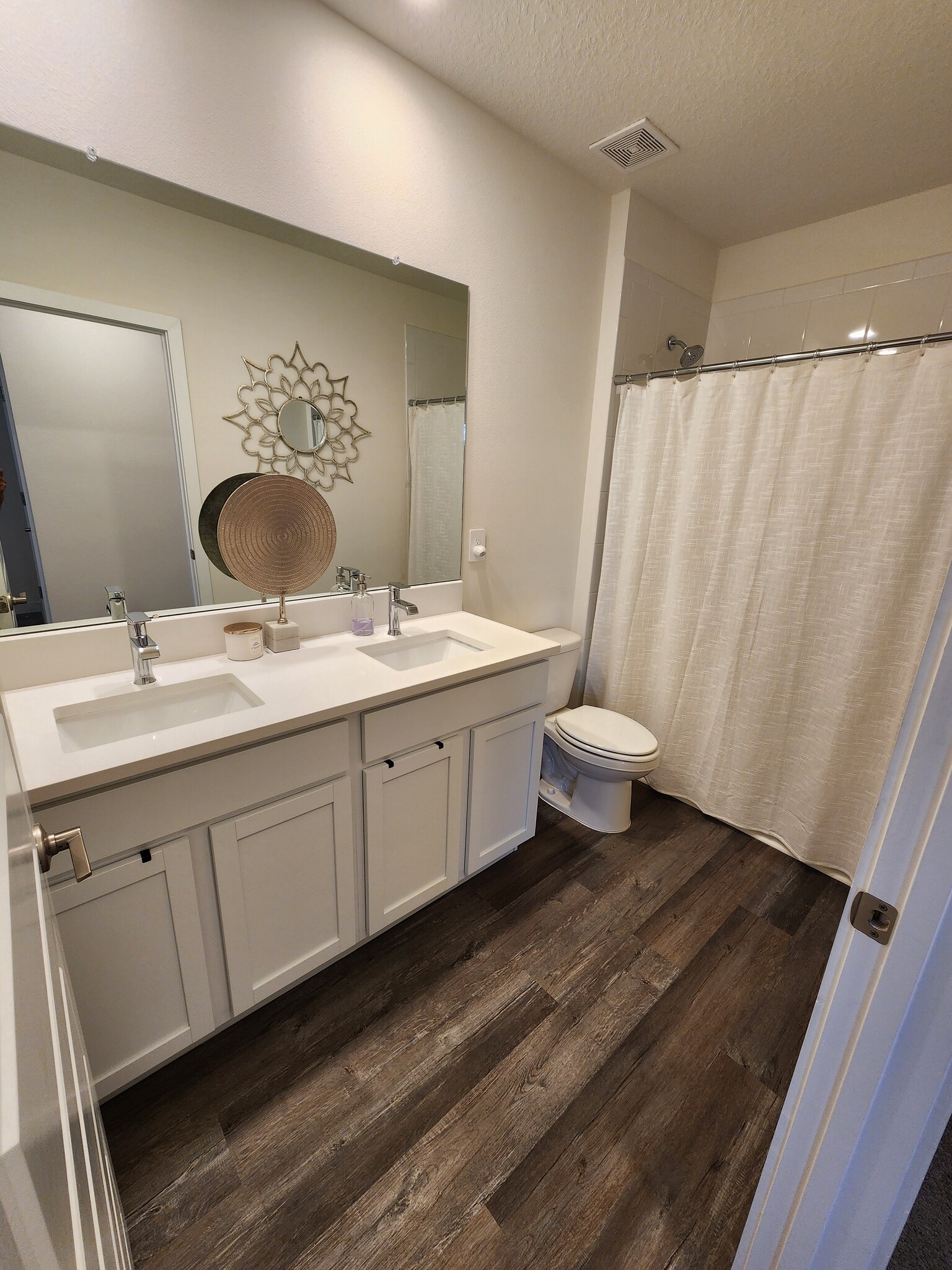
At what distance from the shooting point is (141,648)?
1.22 m

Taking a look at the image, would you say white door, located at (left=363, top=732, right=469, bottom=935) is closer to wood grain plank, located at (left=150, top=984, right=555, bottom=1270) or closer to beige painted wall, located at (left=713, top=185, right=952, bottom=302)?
wood grain plank, located at (left=150, top=984, right=555, bottom=1270)

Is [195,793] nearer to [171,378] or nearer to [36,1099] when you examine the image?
[36,1099]

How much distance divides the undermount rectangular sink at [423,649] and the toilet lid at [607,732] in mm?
592

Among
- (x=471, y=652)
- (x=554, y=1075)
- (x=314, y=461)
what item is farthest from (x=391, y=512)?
(x=554, y=1075)

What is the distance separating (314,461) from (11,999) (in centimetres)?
152

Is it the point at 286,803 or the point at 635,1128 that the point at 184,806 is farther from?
the point at 635,1128

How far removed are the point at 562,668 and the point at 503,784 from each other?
0.72 m

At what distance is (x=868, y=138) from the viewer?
1.69 meters

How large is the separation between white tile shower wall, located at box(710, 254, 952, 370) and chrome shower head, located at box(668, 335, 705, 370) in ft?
0.83

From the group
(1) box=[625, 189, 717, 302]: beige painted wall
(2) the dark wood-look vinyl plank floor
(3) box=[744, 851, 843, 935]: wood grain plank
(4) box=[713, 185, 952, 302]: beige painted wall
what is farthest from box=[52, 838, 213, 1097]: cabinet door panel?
(4) box=[713, 185, 952, 302]: beige painted wall

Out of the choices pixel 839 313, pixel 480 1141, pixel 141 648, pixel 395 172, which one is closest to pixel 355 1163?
pixel 480 1141

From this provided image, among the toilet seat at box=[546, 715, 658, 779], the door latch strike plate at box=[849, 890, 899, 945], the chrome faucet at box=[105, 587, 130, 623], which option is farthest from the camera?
the toilet seat at box=[546, 715, 658, 779]

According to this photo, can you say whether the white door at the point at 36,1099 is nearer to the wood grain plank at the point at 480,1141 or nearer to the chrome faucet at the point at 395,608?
the wood grain plank at the point at 480,1141

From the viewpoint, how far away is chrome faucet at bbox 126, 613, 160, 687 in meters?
A: 1.20
